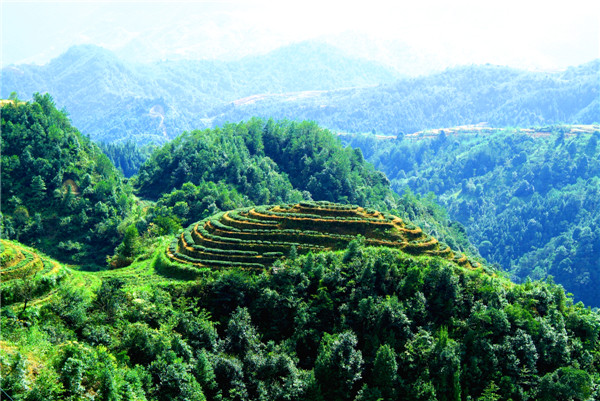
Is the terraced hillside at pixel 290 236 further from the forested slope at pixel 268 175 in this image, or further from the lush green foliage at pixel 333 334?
the forested slope at pixel 268 175

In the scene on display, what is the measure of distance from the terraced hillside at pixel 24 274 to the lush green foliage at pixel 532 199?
3971 inches

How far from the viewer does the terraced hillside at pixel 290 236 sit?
51000 mm

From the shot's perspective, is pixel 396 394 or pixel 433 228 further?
pixel 433 228

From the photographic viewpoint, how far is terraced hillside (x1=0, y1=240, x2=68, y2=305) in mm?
44028

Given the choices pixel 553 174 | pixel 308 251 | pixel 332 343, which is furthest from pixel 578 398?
pixel 553 174

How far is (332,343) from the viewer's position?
42812mm

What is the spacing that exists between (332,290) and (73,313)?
17.6m

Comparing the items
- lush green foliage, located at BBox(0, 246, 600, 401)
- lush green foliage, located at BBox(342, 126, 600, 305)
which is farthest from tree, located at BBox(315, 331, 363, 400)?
lush green foliage, located at BBox(342, 126, 600, 305)

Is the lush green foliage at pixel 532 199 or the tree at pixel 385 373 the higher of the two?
the tree at pixel 385 373

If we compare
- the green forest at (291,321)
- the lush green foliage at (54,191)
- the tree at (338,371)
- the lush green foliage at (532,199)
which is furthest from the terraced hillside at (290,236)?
the lush green foliage at (532,199)

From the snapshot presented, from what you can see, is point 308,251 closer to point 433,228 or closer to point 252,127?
point 433,228

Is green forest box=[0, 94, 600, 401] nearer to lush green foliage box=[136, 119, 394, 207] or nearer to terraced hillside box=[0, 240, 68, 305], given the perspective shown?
terraced hillside box=[0, 240, 68, 305]

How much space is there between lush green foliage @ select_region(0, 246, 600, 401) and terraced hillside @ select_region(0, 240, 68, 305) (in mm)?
3124

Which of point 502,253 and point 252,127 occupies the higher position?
point 252,127
